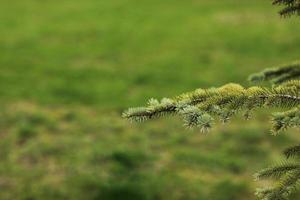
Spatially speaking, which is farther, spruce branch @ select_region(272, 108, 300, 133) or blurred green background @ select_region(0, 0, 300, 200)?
blurred green background @ select_region(0, 0, 300, 200)

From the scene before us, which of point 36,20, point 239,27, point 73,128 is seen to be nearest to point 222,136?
point 73,128

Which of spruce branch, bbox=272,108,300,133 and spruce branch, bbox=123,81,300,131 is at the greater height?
spruce branch, bbox=123,81,300,131

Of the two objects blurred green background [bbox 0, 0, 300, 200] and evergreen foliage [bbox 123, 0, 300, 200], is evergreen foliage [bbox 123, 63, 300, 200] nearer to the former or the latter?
evergreen foliage [bbox 123, 0, 300, 200]

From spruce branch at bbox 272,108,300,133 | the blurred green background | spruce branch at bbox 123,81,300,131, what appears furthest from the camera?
the blurred green background

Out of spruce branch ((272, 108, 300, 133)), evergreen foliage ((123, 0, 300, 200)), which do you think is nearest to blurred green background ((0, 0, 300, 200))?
evergreen foliage ((123, 0, 300, 200))

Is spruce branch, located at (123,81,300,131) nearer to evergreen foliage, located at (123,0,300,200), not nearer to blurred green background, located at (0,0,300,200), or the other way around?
evergreen foliage, located at (123,0,300,200)

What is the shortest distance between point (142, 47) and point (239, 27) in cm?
332

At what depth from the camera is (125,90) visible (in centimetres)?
1334

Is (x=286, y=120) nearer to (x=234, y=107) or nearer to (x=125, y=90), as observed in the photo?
(x=234, y=107)

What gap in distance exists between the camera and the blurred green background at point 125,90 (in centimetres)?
955

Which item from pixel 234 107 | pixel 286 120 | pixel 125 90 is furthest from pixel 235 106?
pixel 125 90

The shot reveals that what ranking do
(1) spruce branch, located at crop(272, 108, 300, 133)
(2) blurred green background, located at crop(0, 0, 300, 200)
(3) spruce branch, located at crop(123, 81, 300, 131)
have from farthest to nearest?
(2) blurred green background, located at crop(0, 0, 300, 200) → (3) spruce branch, located at crop(123, 81, 300, 131) → (1) spruce branch, located at crop(272, 108, 300, 133)

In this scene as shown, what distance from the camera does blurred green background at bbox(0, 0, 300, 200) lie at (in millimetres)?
9547

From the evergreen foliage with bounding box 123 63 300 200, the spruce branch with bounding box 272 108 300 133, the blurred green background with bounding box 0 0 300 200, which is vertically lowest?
the spruce branch with bounding box 272 108 300 133
